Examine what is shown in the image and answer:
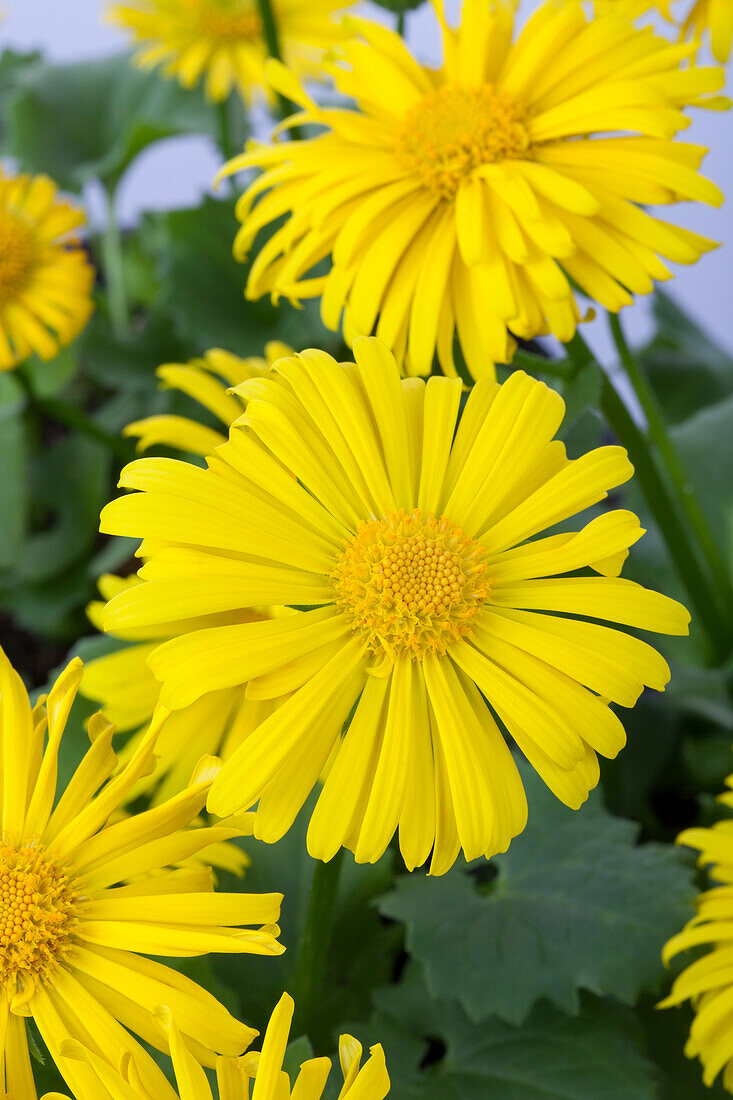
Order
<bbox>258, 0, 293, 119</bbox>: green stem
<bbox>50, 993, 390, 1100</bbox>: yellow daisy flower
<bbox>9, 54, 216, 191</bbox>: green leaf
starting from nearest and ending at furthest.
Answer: <bbox>50, 993, 390, 1100</bbox>: yellow daisy flower, <bbox>258, 0, 293, 119</bbox>: green stem, <bbox>9, 54, 216, 191</bbox>: green leaf

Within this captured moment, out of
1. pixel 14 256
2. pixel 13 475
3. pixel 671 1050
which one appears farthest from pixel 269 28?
pixel 671 1050

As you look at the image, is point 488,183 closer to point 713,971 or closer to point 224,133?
point 713,971

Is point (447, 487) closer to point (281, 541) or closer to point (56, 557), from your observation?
point (281, 541)

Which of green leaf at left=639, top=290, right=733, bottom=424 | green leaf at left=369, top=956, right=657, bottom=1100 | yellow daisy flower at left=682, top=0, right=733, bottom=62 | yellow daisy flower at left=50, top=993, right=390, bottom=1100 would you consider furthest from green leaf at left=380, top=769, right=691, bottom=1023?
green leaf at left=639, top=290, right=733, bottom=424

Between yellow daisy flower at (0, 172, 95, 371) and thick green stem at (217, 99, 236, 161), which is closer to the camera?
yellow daisy flower at (0, 172, 95, 371)

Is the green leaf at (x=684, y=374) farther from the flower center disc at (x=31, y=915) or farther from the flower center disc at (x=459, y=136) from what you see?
the flower center disc at (x=31, y=915)

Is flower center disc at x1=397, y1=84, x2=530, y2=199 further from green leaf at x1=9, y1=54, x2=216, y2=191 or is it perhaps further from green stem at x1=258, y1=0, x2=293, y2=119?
green leaf at x1=9, y1=54, x2=216, y2=191
